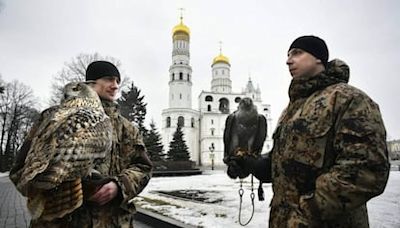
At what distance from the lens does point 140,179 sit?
2287mm

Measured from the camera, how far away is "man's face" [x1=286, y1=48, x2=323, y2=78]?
2035mm

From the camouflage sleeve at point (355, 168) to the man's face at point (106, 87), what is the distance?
5.68ft

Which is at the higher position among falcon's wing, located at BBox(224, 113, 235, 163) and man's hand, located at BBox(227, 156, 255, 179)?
falcon's wing, located at BBox(224, 113, 235, 163)

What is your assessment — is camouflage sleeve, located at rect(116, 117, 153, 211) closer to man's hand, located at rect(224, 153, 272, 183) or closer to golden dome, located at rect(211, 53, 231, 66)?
man's hand, located at rect(224, 153, 272, 183)

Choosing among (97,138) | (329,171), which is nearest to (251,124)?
(329,171)

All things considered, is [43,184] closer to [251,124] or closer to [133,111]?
[251,124]

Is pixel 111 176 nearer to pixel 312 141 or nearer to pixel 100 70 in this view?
pixel 100 70

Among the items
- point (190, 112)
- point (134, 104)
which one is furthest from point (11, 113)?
point (190, 112)

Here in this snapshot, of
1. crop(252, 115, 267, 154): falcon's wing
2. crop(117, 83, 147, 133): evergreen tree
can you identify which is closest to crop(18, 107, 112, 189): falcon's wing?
crop(252, 115, 267, 154): falcon's wing

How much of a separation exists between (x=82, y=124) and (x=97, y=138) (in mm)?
116

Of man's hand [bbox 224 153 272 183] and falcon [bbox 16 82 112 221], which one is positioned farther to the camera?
man's hand [bbox 224 153 272 183]

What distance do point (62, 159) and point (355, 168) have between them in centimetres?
152

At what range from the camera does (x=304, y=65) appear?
2039 mm

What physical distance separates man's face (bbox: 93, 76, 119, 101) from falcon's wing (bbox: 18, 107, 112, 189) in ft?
2.18
